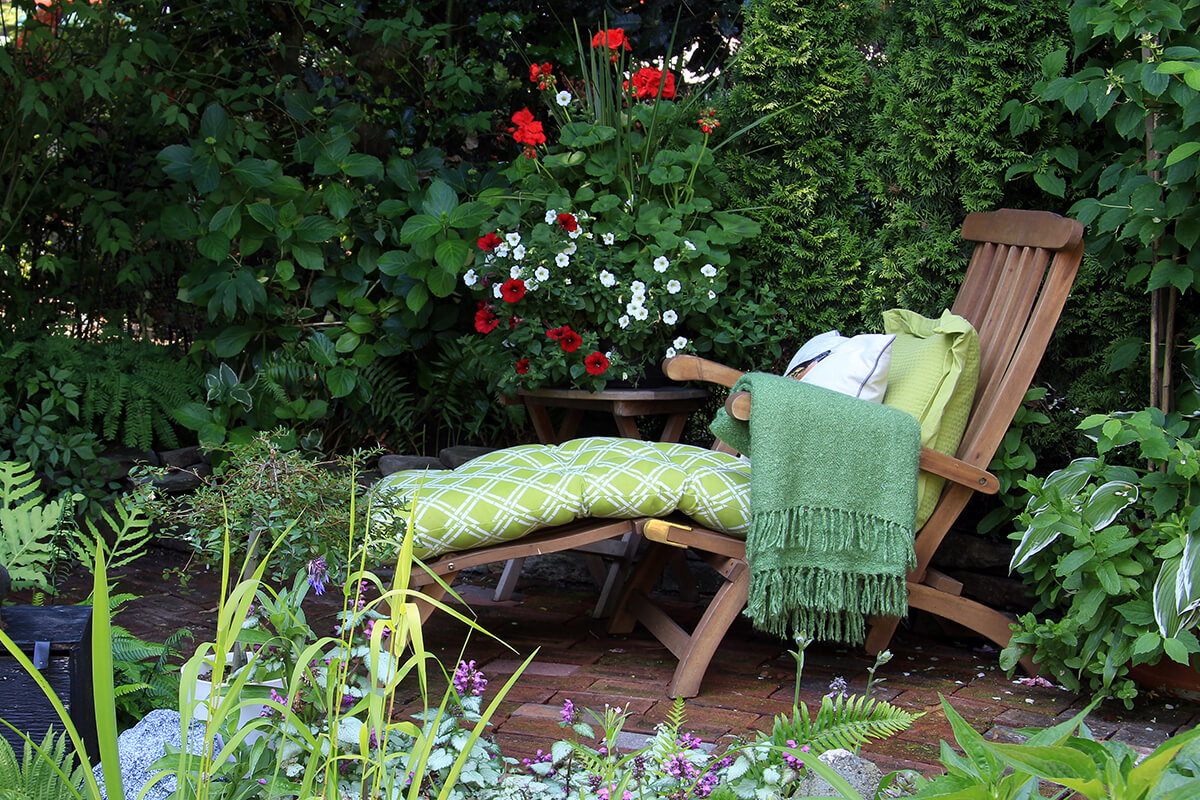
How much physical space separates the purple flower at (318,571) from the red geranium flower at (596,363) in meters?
1.41

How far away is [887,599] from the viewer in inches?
101

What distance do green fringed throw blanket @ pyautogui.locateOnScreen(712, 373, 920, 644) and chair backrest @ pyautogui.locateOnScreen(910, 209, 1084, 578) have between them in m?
0.21

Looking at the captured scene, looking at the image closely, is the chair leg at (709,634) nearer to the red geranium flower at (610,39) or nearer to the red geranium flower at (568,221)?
the red geranium flower at (568,221)

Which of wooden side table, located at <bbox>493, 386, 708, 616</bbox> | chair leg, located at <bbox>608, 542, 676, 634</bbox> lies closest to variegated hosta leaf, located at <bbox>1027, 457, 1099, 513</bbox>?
chair leg, located at <bbox>608, 542, 676, 634</bbox>

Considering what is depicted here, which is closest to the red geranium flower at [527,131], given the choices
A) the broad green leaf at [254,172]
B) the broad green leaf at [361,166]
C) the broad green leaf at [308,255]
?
the broad green leaf at [361,166]

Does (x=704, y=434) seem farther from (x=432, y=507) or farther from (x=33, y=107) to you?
(x=33, y=107)

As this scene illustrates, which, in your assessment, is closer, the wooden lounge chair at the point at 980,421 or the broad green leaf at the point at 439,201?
the wooden lounge chair at the point at 980,421

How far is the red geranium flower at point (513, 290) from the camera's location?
3393 mm

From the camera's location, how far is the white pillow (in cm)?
276

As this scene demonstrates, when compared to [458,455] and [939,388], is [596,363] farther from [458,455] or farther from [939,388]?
[939,388]

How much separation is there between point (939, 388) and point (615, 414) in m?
1.09

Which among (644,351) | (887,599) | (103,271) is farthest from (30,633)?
(103,271)

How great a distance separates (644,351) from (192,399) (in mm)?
1881

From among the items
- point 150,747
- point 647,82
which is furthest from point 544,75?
point 150,747
